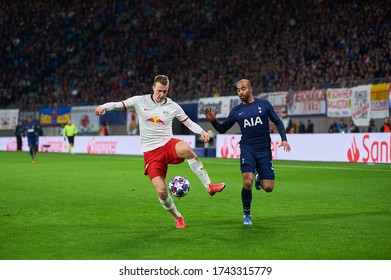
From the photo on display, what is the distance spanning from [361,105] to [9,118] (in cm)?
2901

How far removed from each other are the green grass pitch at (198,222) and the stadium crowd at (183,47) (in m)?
15.4

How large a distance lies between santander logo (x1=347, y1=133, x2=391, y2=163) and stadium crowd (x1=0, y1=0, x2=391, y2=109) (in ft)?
11.5

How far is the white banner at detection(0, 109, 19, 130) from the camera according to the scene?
1981 inches

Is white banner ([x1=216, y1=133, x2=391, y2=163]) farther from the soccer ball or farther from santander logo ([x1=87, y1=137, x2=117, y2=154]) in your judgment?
the soccer ball

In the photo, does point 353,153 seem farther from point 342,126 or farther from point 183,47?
point 183,47

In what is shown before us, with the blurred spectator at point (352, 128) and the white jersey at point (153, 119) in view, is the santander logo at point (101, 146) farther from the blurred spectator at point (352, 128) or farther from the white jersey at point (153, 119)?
the white jersey at point (153, 119)

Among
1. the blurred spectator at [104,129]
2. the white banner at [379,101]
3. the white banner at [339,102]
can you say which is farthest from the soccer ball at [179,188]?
the blurred spectator at [104,129]

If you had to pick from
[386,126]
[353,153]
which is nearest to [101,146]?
[353,153]

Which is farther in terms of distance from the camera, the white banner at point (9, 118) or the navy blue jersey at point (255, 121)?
the white banner at point (9, 118)

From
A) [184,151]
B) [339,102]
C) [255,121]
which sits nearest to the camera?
[184,151]

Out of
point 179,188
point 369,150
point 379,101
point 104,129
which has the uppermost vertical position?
point 379,101

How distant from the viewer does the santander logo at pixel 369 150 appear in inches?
1056

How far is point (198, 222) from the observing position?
11727 mm

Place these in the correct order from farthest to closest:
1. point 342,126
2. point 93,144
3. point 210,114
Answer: point 93,144 → point 342,126 → point 210,114
